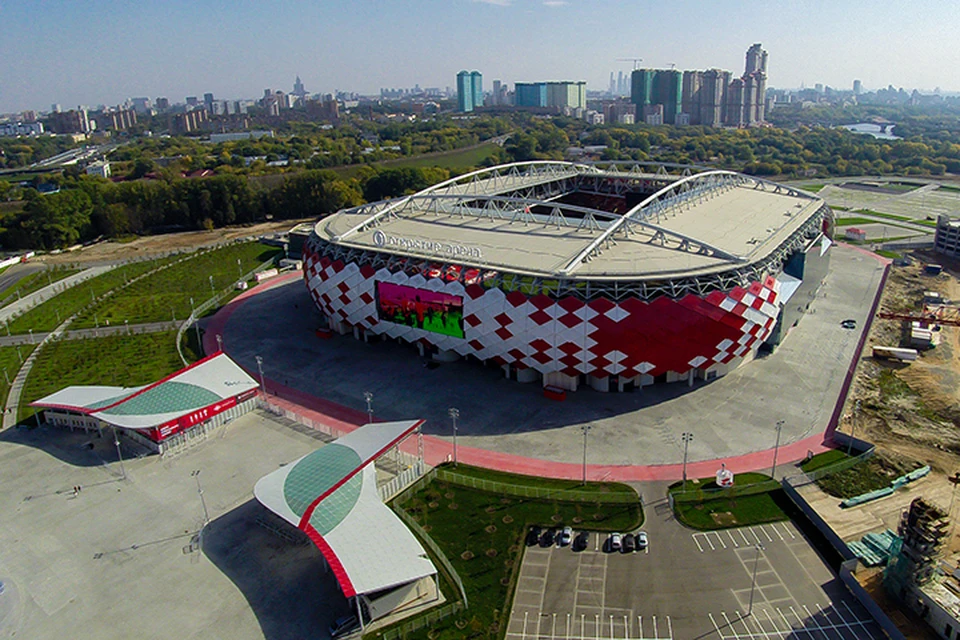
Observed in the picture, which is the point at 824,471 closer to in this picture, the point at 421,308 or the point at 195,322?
the point at 421,308

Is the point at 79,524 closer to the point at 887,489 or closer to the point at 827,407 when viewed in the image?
the point at 887,489

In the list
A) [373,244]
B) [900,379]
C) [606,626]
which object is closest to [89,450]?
[373,244]

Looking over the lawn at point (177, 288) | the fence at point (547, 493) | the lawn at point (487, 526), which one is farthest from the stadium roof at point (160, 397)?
the lawn at point (177, 288)

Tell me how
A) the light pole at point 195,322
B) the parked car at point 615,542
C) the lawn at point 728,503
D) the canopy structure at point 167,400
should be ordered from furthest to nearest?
the light pole at point 195,322
the canopy structure at point 167,400
the lawn at point 728,503
the parked car at point 615,542

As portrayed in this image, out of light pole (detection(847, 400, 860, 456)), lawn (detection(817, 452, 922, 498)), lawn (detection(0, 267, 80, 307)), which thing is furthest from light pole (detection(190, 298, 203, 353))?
light pole (detection(847, 400, 860, 456))

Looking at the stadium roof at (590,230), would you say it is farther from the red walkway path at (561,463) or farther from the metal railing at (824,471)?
the metal railing at (824,471)
